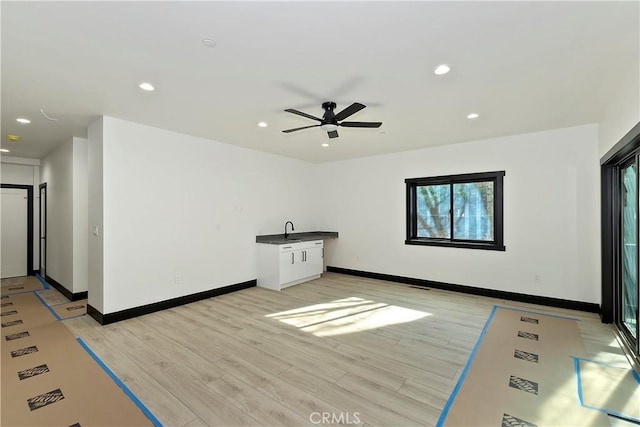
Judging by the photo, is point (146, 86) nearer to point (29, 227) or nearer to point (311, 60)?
point (311, 60)

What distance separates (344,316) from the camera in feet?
13.1

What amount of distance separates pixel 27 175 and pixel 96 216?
452 cm

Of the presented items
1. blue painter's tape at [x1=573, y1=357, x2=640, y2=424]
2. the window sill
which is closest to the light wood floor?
blue painter's tape at [x1=573, y1=357, x2=640, y2=424]

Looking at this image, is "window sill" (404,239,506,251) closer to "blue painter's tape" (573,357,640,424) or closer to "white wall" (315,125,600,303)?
"white wall" (315,125,600,303)

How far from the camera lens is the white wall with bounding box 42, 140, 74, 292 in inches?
189

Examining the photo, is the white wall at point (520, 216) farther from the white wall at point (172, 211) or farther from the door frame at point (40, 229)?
the door frame at point (40, 229)

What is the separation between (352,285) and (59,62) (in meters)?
5.11

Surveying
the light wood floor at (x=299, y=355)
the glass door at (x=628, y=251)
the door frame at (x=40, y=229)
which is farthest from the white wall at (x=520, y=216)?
the door frame at (x=40, y=229)

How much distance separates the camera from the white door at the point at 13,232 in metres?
6.18

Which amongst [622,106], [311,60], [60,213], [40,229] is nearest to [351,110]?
[311,60]

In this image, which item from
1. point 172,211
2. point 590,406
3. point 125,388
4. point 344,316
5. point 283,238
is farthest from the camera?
point 283,238

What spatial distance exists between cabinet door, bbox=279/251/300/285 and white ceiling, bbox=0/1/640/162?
2505 mm

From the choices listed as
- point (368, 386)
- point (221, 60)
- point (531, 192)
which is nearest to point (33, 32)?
point (221, 60)

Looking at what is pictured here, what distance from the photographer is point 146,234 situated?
13.5ft
